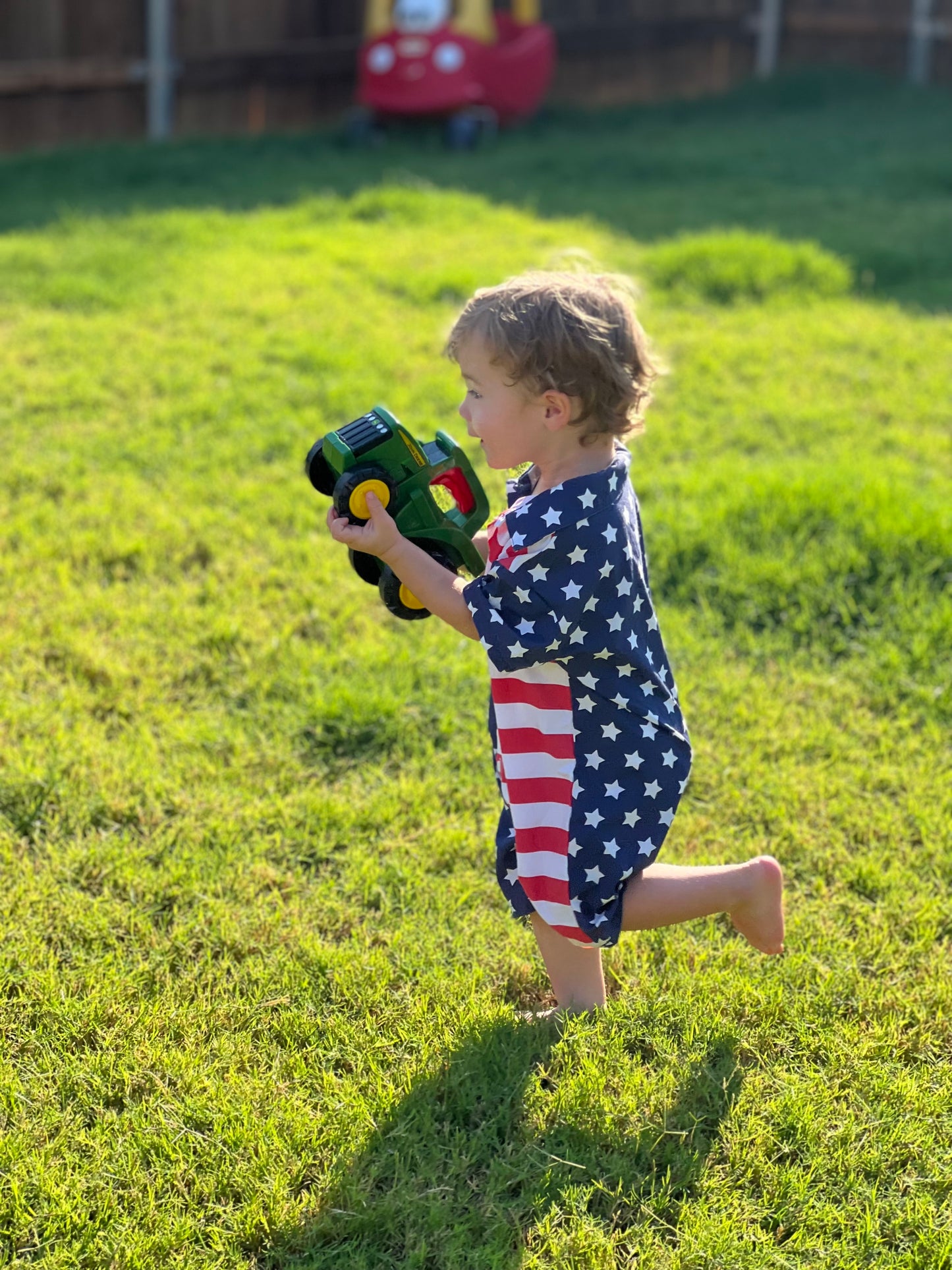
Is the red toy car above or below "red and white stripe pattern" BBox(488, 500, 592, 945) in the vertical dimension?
above

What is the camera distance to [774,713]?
318 centimetres

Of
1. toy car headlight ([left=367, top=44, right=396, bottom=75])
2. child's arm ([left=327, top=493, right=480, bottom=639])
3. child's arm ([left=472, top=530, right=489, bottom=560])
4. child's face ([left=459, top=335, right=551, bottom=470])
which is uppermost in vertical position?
toy car headlight ([left=367, top=44, right=396, bottom=75])

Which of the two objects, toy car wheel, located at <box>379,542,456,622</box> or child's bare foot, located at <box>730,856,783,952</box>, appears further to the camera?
Result: child's bare foot, located at <box>730,856,783,952</box>

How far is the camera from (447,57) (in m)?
9.85

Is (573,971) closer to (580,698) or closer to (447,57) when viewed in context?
(580,698)

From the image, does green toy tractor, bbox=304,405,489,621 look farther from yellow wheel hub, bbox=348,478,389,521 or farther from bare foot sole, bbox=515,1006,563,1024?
bare foot sole, bbox=515,1006,563,1024

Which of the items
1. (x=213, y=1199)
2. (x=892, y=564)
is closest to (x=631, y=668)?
(x=213, y=1199)

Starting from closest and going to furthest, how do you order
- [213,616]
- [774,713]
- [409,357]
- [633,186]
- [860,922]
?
1. [860,922]
2. [774,713]
3. [213,616]
4. [409,357]
5. [633,186]

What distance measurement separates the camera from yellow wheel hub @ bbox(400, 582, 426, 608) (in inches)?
86.9

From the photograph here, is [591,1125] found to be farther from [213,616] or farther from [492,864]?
[213,616]

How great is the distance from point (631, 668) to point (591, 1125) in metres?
0.70

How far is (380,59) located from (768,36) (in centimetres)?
440

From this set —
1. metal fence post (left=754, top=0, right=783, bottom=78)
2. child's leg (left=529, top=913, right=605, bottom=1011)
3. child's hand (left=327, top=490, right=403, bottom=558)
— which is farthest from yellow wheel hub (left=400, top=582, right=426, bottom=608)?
metal fence post (left=754, top=0, right=783, bottom=78)

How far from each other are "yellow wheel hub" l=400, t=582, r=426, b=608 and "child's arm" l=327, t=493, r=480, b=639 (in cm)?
6
